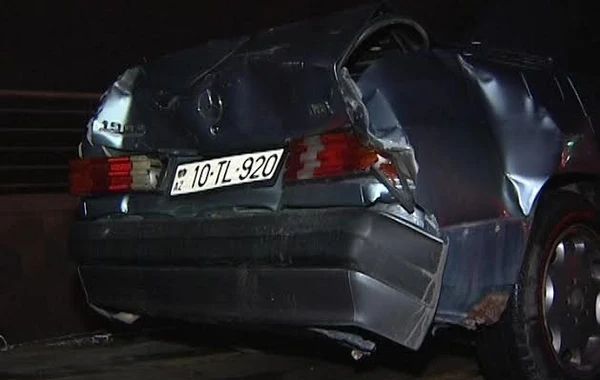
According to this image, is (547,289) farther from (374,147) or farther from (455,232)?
(374,147)

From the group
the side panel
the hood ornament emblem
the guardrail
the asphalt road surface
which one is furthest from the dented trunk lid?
the guardrail

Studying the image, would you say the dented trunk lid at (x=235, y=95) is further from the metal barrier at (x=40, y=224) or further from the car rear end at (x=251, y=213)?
the metal barrier at (x=40, y=224)

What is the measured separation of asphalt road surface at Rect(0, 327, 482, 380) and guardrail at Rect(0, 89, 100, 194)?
52.9 inches

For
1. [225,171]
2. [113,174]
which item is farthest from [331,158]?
[113,174]

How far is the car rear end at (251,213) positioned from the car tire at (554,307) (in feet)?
2.10

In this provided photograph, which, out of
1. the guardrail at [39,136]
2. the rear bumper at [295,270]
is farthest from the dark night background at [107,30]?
the rear bumper at [295,270]

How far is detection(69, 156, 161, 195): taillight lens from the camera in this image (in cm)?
441

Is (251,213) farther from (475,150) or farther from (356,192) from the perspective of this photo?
(475,150)

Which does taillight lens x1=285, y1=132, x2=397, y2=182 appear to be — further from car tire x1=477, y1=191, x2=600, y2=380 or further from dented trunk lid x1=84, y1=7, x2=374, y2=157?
car tire x1=477, y1=191, x2=600, y2=380

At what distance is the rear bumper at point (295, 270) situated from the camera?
11.7 ft

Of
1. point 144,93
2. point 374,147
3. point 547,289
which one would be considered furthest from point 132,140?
point 547,289

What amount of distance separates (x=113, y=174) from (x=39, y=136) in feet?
9.24

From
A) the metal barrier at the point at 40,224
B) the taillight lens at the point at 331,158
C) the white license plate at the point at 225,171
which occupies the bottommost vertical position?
the metal barrier at the point at 40,224

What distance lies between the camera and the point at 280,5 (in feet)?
25.6
